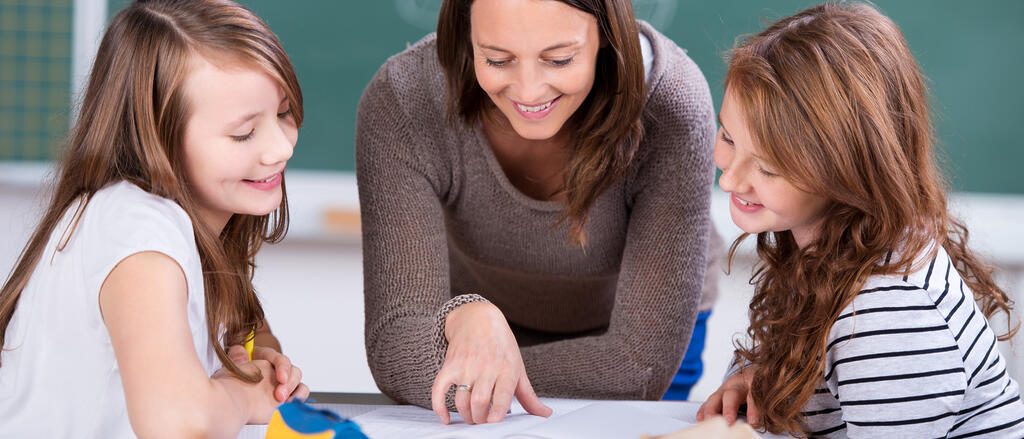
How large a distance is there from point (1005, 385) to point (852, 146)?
0.32m

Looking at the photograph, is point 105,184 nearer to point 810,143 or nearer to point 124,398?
point 124,398

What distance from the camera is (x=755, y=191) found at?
983 mm

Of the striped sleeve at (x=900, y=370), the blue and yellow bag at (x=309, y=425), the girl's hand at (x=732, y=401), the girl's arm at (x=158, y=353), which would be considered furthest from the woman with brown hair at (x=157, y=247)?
the striped sleeve at (x=900, y=370)

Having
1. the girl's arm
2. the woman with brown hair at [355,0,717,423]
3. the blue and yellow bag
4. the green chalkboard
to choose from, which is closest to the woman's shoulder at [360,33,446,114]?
the woman with brown hair at [355,0,717,423]

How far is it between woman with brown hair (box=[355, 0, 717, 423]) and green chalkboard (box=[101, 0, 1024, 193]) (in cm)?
105

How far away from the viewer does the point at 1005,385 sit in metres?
0.96

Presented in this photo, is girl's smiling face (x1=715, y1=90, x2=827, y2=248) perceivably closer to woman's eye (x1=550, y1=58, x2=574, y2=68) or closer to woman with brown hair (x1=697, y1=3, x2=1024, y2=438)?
woman with brown hair (x1=697, y1=3, x2=1024, y2=438)

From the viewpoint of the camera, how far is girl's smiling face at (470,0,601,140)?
1006 millimetres

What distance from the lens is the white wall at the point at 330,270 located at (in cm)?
231

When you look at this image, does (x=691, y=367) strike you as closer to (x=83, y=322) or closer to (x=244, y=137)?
(x=244, y=137)

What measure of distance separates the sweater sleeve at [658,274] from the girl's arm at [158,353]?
0.50 metres

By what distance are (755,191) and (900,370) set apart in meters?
0.25

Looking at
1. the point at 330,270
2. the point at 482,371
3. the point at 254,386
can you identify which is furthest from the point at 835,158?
the point at 330,270

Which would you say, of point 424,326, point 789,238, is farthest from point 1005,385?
point 424,326
